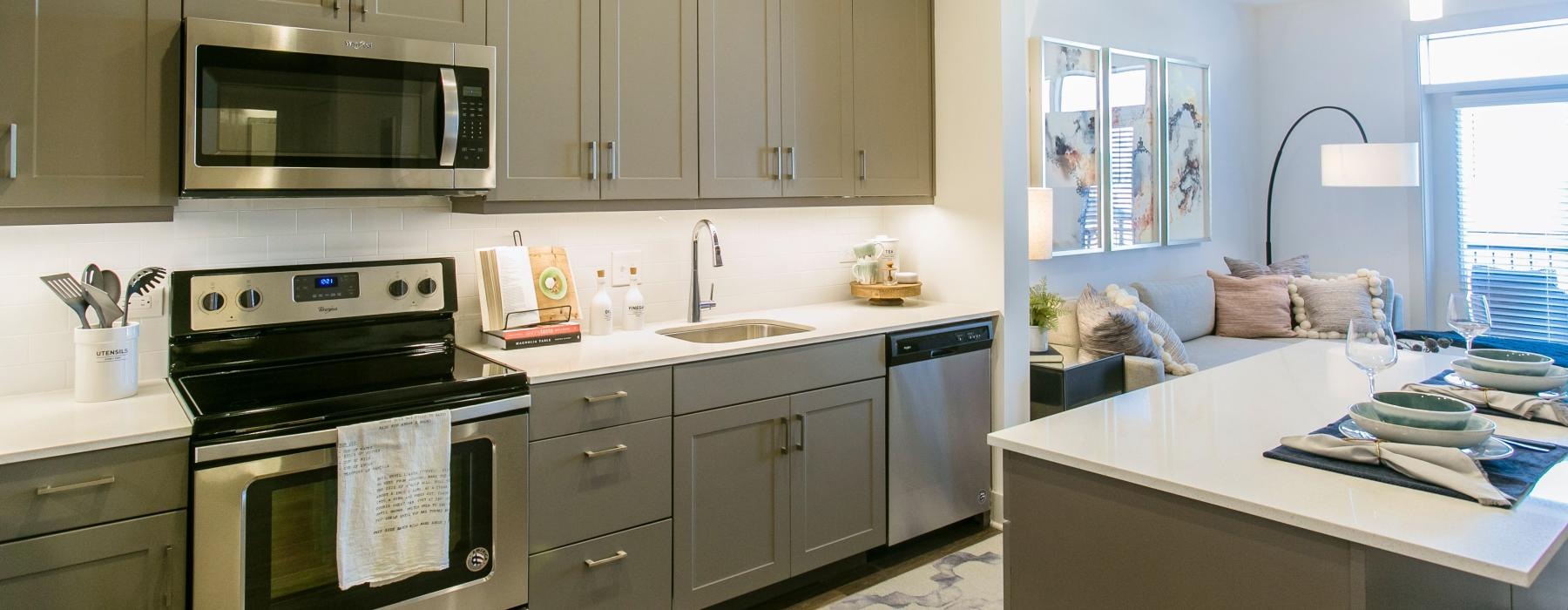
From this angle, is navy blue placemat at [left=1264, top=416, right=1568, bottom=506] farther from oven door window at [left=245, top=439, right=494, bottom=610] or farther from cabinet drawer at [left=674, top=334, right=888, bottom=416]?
oven door window at [left=245, top=439, right=494, bottom=610]

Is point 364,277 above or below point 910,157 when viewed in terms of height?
below

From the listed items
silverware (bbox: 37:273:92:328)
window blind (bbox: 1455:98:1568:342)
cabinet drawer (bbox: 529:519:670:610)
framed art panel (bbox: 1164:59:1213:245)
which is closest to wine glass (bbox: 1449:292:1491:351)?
cabinet drawer (bbox: 529:519:670:610)

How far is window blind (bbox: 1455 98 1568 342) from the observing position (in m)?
5.78

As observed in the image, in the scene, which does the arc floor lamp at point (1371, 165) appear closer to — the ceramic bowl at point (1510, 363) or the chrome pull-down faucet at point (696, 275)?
the ceramic bowl at point (1510, 363)

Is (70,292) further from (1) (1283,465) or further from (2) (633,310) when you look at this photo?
(1) (1283,465)

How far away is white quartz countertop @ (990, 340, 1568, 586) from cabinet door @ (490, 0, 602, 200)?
157 cm

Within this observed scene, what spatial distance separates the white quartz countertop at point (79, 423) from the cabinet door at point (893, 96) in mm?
2405

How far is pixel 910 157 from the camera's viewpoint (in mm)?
3848

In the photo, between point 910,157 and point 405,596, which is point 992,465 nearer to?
point 910,157


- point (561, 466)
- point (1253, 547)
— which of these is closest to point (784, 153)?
point (561, 466)

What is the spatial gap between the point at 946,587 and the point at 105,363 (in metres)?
2.54

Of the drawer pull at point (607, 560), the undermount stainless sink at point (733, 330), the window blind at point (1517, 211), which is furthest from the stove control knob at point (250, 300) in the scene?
the window blind at point (1517, 211)

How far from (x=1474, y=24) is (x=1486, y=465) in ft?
18.4

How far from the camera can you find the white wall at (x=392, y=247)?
2.33m
